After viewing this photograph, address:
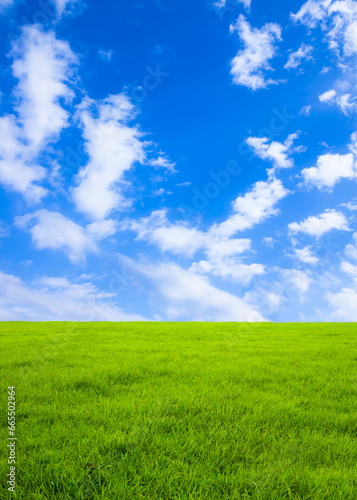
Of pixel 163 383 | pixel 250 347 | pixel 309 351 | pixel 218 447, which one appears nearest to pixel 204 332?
pixel 250 347

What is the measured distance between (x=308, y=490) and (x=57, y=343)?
12545 millimetres

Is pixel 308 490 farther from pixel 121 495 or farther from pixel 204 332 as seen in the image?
pixel 204 332

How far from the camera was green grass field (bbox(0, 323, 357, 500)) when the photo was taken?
13.2ft

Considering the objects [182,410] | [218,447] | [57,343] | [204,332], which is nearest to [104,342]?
[57,343]

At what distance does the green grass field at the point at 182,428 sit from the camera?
159 inches

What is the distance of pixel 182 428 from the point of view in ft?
17.5

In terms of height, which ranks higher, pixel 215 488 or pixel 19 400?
pixel 19 400

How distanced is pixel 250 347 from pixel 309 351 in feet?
7.25

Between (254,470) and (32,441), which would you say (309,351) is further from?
(32,441)

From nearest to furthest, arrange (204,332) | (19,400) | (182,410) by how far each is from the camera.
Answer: (182,410)
(19,400)
(204,332)

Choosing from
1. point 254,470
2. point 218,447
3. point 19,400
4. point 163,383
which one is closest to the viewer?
point 254,470

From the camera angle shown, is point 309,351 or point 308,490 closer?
point 308,490

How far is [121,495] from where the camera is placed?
3.85 meters

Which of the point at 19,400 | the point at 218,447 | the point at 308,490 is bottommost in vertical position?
the point at 308,490
